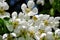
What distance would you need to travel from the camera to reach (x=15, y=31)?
2.54 feet

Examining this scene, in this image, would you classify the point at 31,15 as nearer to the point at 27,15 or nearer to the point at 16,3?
the point at 27,15

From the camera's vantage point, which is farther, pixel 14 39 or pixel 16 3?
pixel 16 3

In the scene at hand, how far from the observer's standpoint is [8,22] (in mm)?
813

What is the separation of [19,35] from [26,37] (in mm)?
27

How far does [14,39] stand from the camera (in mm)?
789

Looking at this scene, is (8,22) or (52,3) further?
(52,3)

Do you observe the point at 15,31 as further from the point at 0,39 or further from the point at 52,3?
the point at 52,3

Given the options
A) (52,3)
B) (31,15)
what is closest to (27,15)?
(31,15)

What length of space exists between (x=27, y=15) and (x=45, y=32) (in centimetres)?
10

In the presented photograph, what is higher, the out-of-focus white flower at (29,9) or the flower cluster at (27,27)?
the out-of-focus white flower at (29,9)

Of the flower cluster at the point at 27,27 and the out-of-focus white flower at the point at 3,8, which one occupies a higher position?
the out-of-focus white flower at the point at 3,8

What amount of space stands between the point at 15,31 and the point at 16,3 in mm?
487

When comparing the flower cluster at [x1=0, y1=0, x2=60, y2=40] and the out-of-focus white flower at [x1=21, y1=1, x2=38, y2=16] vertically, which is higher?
the out-of-focus white flower at [x1=21, y1=1, x2=38, y2=16]

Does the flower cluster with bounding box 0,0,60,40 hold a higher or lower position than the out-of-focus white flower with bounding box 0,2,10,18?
lower
